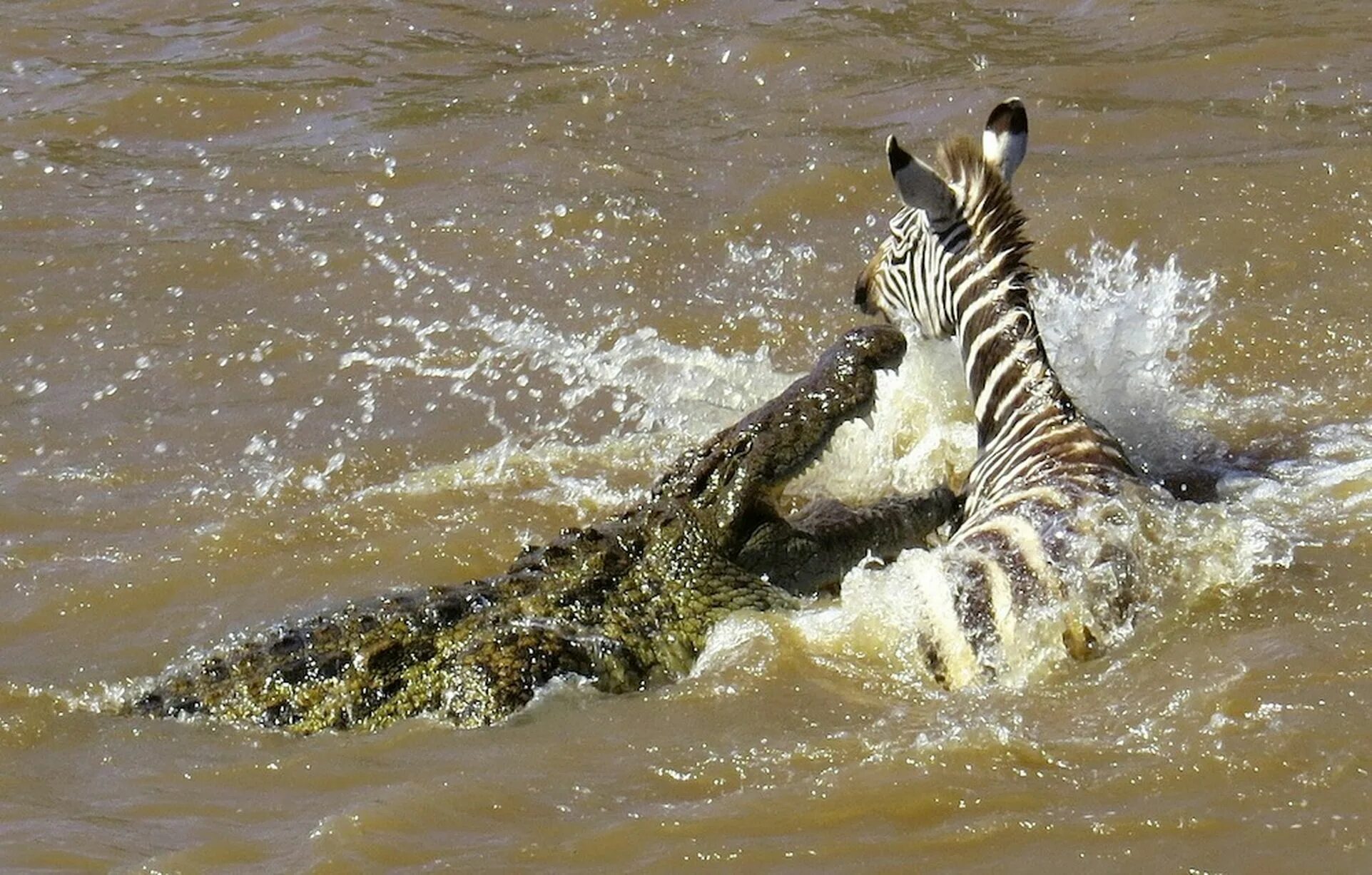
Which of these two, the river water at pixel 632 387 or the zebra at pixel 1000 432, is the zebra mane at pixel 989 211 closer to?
the zebra at pixel 1000 432

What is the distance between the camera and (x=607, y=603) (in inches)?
199

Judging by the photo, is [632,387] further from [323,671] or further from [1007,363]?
[323,671]

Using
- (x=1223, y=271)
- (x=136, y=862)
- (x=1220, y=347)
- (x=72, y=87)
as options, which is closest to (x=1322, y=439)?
(x=1220, y=347)

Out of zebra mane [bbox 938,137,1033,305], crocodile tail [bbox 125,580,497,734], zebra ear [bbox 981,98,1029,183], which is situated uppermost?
zebra ear [bbox 981,98,1029,183]

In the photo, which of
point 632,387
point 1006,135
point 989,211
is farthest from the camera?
point 632,387

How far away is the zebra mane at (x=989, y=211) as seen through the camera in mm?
5324

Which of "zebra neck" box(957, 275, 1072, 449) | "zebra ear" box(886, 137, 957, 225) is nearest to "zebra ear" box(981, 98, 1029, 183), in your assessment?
"zebra ear" box(886, 137, 957, 225)

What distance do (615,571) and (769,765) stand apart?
1190mm

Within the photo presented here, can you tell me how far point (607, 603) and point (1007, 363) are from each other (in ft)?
4.58

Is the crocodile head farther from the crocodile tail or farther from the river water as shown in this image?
the crocodile tail

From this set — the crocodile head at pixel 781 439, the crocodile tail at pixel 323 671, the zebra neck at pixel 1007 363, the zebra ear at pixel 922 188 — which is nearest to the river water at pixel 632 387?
the crocodile tail at pixel 323 671

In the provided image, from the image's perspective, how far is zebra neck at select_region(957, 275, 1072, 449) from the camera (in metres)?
5.16

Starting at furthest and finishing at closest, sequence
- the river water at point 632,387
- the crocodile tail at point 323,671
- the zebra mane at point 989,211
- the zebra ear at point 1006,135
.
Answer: the zebra ear at point 1006,135 → the zebra mane at point 989,211 → the crocodile tail at point 323,671 → the river water at point 632,387

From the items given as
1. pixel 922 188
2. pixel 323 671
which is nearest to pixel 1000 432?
pixel 922 188
